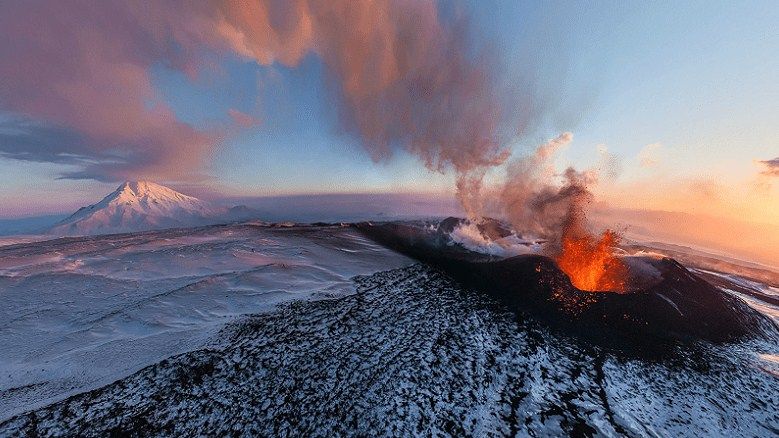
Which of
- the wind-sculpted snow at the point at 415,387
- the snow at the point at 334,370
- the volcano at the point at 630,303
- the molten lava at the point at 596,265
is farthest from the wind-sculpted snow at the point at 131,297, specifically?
the molten lava at the point at 596,265

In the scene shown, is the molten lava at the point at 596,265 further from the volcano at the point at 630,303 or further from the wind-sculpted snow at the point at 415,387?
the wind-sculpted snow at the point at 415,387

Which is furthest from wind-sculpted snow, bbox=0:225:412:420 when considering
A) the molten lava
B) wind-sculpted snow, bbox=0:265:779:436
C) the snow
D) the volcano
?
the molten lava

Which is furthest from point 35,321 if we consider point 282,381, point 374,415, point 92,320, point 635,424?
point 635,424

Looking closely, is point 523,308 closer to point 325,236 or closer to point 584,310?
point 584,310

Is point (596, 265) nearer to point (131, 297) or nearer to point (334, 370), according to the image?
point (334, 370)

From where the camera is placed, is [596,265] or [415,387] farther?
[596,265]

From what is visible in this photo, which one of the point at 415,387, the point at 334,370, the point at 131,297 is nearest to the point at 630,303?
the point at 415,387
